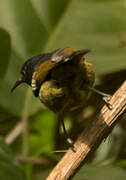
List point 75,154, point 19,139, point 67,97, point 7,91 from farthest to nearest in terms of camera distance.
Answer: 1. point 19,139
2. point 7,91
3. point 67,97
4. point 75,154

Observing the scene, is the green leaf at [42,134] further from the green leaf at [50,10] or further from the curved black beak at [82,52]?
the curved black beak at [82,52]

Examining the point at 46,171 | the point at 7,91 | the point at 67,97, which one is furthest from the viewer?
the point at 7,91

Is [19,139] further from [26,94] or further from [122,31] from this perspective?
[122,31]

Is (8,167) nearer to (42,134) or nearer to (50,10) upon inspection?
(42,134)

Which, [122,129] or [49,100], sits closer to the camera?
[49,100]

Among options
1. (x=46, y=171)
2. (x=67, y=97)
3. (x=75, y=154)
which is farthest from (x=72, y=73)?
(x=46, y=171)

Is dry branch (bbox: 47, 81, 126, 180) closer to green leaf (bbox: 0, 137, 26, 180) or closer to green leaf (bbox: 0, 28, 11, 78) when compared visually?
green leaf (bbox: 0, 137, 26, 180)
